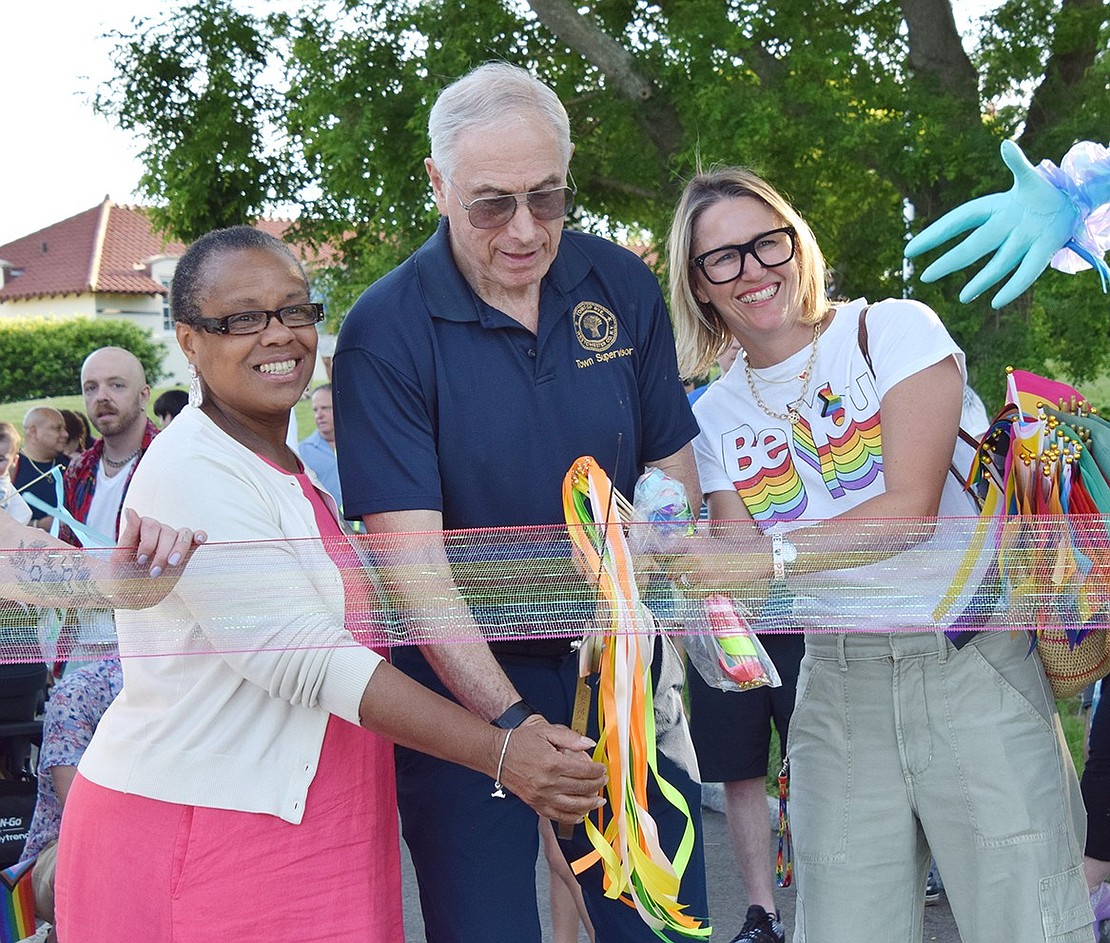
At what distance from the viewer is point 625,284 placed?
280cm

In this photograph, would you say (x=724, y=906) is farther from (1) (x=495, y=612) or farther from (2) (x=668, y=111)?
(2) (x=668, y=111)

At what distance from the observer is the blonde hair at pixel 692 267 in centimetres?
273

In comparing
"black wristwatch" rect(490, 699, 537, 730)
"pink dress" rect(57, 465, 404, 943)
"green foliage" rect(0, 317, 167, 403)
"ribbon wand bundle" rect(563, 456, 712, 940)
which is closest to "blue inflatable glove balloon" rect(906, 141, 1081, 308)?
"ribbon wand bundle" rect(563, 456, 712, 940)

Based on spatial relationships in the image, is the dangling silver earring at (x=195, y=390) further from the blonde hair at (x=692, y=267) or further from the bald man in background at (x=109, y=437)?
the bald man in background at (x=109, y=437)

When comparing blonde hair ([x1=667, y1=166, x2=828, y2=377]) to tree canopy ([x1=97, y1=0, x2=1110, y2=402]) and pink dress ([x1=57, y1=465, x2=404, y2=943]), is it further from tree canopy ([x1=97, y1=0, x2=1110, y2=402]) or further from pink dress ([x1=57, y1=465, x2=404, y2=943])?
tree canopy ([x1=97, y1=0, x2=1110, y2=402])

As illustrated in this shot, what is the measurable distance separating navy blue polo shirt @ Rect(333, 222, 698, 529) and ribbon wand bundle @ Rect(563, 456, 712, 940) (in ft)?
0.53

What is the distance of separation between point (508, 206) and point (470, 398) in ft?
1.23

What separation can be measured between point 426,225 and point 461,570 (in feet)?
23.8

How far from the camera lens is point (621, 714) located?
2.36m

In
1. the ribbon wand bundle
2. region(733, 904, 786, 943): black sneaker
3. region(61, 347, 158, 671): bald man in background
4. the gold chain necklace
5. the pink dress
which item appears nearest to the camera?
the pink dress

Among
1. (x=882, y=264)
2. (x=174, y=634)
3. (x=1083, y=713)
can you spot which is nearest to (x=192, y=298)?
(x=174, y=634)

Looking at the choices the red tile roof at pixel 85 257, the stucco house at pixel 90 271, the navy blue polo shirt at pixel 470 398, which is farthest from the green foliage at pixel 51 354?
the navy blue polo shirt at pixel 470 398

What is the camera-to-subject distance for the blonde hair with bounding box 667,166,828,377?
2.73 meters

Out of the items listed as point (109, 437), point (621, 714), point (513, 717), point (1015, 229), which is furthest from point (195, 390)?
point (109, 437)
